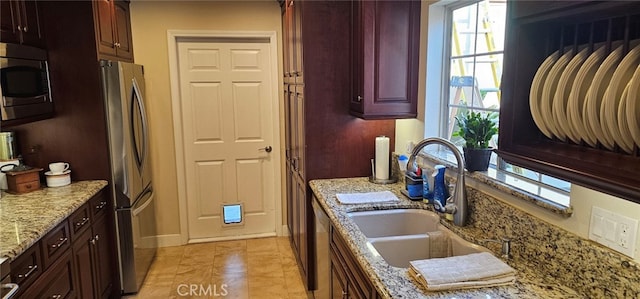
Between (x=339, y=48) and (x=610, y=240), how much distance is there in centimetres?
194

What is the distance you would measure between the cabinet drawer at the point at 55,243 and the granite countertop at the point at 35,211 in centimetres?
6

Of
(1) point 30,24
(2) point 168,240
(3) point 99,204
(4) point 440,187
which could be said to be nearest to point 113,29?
(1) point 30,24

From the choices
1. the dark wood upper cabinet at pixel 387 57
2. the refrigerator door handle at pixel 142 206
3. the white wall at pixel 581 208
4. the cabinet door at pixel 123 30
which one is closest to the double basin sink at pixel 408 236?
the white wall at pixel 581 208

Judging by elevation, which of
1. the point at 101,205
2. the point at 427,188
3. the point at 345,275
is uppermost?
the point at 427,188

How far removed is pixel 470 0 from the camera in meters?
2.21

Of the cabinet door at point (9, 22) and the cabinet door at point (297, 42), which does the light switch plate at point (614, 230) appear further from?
the cabinet door at point (9, 22)

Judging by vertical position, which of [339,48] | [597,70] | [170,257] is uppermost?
[339,48]

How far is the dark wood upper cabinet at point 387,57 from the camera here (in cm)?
243

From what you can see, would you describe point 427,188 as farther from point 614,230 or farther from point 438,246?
point 614,230

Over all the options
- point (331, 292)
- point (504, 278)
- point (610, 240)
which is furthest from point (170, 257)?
point (610, 240)

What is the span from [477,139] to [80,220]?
7.50 ft

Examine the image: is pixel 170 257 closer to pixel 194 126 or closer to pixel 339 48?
pixel 194 126

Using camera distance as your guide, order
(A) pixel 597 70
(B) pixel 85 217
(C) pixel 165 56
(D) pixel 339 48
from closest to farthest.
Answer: (A) pixel 597 70, (B) pixel 85 217, (D) pixel 339 48, (C) pixel 165 56

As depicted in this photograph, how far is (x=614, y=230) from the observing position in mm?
1223
